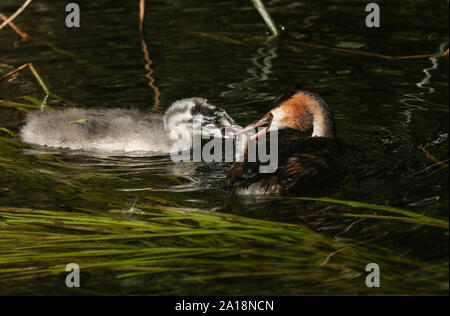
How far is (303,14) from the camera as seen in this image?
10211 millimetres

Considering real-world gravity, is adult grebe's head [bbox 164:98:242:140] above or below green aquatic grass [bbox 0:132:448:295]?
above

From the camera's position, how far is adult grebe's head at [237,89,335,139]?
5777 millimetres

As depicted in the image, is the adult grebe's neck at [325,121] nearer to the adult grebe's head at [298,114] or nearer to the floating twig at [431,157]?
the adult grebe's head at [298,114]

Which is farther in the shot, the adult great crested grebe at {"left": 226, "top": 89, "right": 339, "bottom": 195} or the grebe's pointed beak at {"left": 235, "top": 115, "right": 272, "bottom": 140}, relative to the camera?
the grebe's pointed beak at {"left": 235, "top": 115, "right": 272, "bottom": 140}

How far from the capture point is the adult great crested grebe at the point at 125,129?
6445 mm
